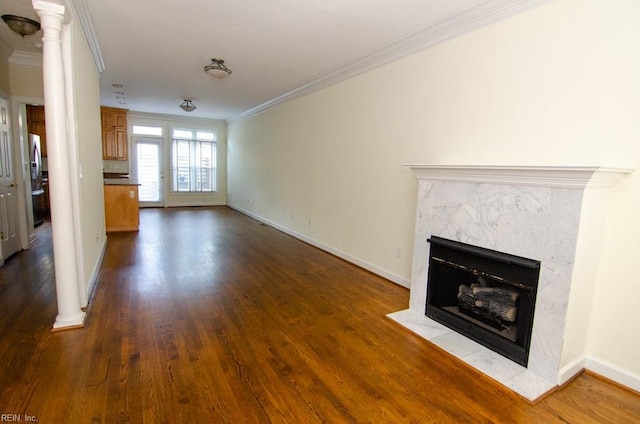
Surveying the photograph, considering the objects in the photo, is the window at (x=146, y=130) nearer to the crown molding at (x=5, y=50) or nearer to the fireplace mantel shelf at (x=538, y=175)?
the crown molding at (x=5, y=50)

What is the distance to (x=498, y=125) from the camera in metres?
2.68

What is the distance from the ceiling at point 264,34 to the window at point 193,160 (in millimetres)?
4176

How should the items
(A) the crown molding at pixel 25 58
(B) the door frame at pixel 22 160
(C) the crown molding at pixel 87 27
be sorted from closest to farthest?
(C) the crown molding at pixel 87 27 < (A) the crown molding at pixel 25 58 < (B) the door frame at pixel 22 160

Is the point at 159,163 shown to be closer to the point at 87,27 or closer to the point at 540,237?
the point at 87,27

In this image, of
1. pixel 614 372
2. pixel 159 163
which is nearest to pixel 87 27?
pixel 614 372

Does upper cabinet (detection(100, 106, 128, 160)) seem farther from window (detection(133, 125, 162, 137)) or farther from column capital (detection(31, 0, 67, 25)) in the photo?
column capital (detection(31, 0, 67, 25))

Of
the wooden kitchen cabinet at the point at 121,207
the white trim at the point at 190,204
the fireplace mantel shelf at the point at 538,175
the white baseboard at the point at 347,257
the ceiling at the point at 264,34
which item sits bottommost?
the white baseboard at the point at 347,257

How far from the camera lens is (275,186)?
6781 mm

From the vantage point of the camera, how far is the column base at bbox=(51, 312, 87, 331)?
8.19 ft

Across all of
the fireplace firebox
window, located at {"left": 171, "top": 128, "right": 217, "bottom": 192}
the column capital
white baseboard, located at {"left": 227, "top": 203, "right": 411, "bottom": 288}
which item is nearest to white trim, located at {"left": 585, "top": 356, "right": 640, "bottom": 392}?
the fireplace firebox

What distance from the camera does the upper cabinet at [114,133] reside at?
26.5 ft

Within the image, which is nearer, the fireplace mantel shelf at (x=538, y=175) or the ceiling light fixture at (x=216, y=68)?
the fireplace mantel shelf at (x=538, y=175)

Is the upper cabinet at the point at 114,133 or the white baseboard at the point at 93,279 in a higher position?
the upper cabinet at the point at 114,133

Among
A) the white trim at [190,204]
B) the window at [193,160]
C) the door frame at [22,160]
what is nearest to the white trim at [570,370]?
the door frame at [22,160]
